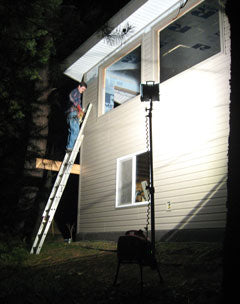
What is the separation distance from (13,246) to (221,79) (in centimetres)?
605

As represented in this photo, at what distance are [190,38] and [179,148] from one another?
4.38 meters

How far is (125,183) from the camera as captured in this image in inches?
350

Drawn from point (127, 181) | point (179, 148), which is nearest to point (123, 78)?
point (127, 181)

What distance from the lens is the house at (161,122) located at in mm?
6531

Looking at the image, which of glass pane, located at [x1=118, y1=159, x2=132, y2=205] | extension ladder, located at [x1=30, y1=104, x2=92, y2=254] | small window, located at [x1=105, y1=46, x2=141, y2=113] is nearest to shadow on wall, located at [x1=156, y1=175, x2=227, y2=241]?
glass pane, located at [x1=118, y1=159, x2=132, y2=205]

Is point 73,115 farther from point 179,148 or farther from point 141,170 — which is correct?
point 179,148

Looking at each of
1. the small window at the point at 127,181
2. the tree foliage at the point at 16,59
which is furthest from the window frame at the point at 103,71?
the small window at the point at 127,181

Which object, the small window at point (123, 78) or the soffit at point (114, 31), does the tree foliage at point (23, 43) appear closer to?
the soffit at point (114, 31)

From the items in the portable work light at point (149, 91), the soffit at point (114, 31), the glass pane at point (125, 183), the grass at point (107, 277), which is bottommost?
the grass at point (107, 277)

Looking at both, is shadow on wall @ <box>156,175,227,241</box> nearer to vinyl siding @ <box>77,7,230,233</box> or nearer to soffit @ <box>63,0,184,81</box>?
vinyl siding @ <box>77,7,230,233</box>

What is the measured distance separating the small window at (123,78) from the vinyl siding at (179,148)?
110 cm

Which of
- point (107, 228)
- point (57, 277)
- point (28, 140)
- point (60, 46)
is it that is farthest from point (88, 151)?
point (57, 277)

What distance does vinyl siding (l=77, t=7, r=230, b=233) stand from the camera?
21.0 ft

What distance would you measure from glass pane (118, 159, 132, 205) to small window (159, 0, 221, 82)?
406cm
